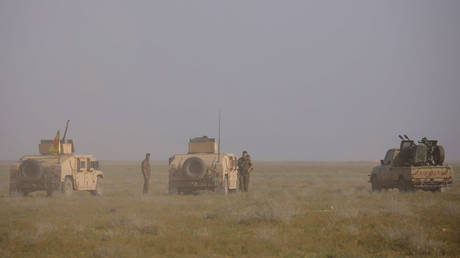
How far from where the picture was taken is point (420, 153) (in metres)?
21.2

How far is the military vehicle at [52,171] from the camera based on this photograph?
2062 centimetres

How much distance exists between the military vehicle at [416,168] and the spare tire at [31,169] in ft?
52.4

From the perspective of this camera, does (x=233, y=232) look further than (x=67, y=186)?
No

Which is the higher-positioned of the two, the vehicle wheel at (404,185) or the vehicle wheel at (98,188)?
the vehicle wheel at (404,185)

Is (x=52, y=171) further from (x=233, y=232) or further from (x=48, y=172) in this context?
(x=233, y=232)

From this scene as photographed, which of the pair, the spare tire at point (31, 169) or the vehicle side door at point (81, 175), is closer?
the spare tire at point (31, 169)

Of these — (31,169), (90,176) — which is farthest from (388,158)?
(31,169)

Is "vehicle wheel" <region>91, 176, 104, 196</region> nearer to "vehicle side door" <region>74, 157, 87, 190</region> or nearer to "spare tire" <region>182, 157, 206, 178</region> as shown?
"vehicle side door" <region>74, 157, 87, 190</region>

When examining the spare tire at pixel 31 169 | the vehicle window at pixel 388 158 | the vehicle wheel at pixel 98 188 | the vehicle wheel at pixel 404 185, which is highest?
the vehicle window at pixel 388 158

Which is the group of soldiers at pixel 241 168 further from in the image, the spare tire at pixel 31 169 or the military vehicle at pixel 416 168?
the military vehicle at pixel 416 168

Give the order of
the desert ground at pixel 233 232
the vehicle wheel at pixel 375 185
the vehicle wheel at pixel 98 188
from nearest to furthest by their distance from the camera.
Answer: the desert ground at pixel 233 232 → the vehicle wheel at pixel 375 185 → the vehicle wheel at pixel 98 188

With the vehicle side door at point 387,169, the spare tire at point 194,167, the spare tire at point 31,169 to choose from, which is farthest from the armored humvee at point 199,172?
the vehicle side door at point 387,169

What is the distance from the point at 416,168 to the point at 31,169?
1692 cm

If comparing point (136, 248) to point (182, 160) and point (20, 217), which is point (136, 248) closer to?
point (20, 217)
